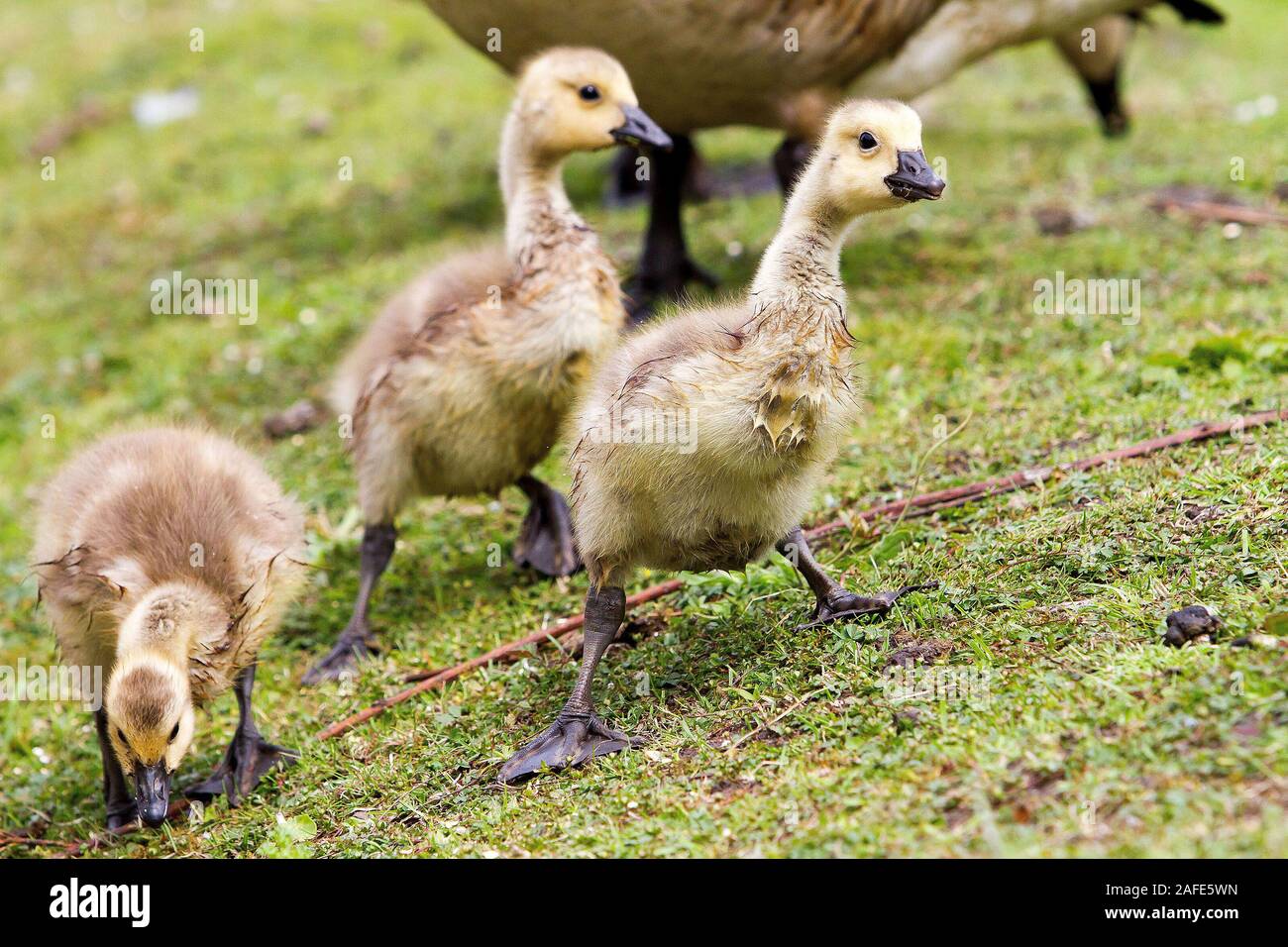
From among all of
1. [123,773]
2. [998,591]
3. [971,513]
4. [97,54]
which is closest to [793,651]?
[998,591]

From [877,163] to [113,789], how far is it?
3146 mm

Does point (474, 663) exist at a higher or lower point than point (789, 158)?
lower

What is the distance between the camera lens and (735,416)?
12.0ft

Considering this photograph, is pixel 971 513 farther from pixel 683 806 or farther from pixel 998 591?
pixel 683 806

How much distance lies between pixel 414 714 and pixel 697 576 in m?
1.05

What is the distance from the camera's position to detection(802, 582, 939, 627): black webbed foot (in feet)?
13.5

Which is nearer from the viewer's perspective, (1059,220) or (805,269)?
(805,269)

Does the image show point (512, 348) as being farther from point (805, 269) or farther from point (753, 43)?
point (753, 43)

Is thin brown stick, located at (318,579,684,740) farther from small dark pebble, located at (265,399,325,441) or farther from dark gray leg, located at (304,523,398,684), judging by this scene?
small dark pebble, located at (265,399,325,441)

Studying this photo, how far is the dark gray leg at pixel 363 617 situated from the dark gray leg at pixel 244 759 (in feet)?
1.63

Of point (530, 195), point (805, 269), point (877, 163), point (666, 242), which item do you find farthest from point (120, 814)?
point (666, 242)

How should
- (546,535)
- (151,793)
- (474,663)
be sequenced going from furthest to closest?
(546,535) < (474,663) < (151,793)

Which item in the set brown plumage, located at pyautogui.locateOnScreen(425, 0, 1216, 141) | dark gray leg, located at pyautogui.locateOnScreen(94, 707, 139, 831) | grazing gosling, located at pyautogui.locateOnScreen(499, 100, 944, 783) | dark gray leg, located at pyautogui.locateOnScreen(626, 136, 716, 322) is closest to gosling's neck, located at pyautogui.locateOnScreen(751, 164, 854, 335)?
grazing gosling, located at pyautogui.locateOnScreen(499, 100, 944, 783)
